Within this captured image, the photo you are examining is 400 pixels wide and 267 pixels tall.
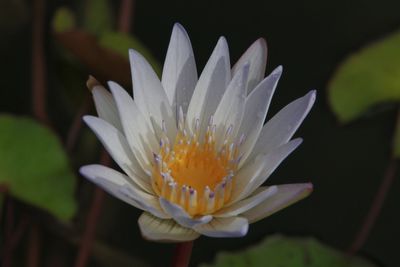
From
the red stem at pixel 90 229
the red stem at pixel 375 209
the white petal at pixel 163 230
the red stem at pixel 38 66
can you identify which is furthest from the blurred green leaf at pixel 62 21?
the red stem at pixel 375 209

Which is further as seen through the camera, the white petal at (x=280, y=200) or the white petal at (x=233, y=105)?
the white petal at (x=233, y=105)

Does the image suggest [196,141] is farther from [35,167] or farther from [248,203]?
[35,167]

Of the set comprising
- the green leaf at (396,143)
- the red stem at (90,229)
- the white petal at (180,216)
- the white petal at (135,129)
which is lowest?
the red stem at (90,229)

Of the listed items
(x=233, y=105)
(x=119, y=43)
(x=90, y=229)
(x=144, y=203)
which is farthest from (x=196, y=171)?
(x=119, y=43)

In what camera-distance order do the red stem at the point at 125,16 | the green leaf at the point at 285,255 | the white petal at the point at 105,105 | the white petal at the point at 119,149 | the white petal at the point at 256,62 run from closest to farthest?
the white petal at the point at 119,149, the white petal at the point at 105,105, the white petal at the point at 256,62, the green leaf at the point at 285,255, the red stem at the point at 125,16

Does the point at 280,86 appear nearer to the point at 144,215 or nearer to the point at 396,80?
the point at 396,80

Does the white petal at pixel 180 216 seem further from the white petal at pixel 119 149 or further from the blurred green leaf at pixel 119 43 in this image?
the blurred green leaf at pixel 119 43

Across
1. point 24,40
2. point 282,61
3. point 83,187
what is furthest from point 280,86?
point 24,40
